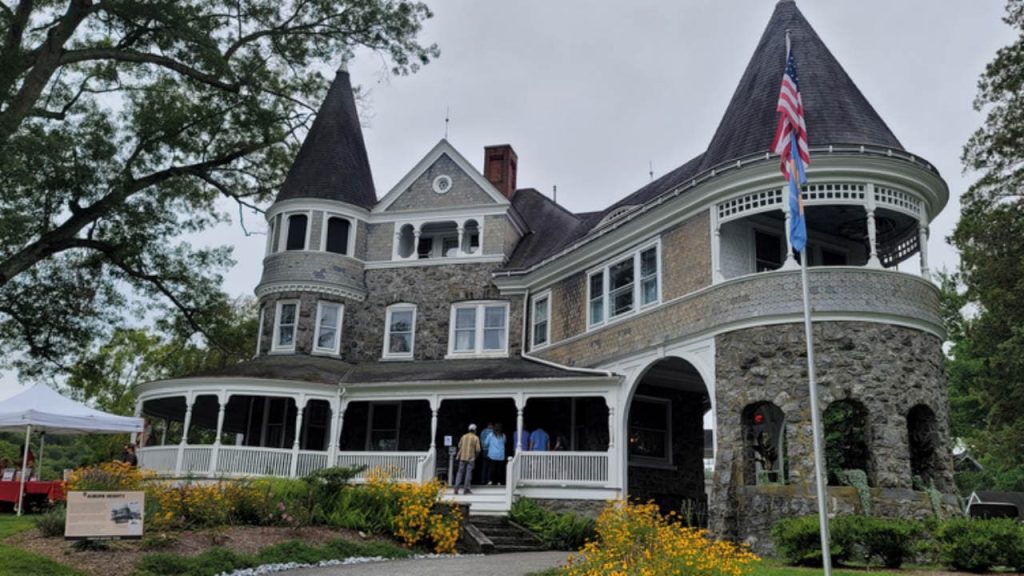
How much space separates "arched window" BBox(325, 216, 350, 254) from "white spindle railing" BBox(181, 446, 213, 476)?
728 centimetres

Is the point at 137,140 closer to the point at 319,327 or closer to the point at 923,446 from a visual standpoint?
the point at 319,327

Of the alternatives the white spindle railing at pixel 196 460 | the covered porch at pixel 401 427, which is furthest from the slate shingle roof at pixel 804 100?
the white spindle railing at pixel 196 460

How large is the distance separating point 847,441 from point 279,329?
51.5 ft

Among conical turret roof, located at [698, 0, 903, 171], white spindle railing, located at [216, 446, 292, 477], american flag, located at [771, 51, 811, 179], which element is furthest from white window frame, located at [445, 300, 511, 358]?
american flag, located at [771, 51, 811, 179]

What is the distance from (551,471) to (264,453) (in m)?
7.25

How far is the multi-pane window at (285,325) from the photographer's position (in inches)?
973

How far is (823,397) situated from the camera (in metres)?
14.7

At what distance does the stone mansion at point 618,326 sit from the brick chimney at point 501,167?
0.08 metres

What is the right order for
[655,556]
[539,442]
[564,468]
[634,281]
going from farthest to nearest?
[539,442] < [634,281] < [564,468] < [655,556]

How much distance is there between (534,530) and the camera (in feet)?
56.7

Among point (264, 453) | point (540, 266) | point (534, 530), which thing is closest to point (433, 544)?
point (534, 530)

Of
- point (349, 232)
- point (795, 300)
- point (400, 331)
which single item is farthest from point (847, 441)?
point (349, 232)

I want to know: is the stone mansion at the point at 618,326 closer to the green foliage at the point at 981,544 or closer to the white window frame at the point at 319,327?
the white window frame at the point at 319,327

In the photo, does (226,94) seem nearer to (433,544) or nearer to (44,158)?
(44,158)
